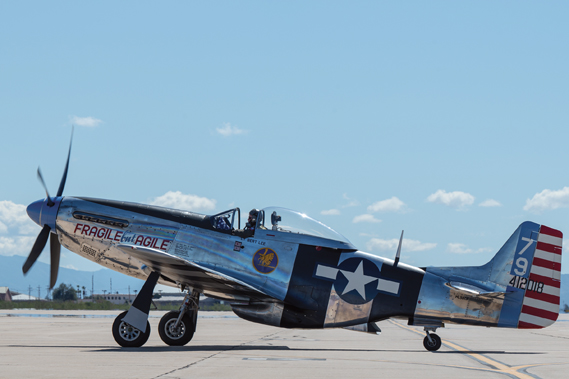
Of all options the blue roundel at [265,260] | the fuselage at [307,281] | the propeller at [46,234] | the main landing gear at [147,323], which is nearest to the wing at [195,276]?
the fuselage at [307,281]

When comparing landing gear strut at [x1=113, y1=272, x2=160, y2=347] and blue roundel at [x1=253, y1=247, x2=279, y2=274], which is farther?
blue roundel at [x1=253, y1=247, x2=279, y2=274]

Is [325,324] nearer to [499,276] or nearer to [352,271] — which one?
[352,271]

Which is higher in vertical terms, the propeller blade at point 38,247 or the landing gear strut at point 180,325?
the propeller blade at point 38,247

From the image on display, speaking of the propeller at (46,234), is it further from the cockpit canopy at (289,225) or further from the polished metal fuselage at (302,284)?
the cockpit canopy at (289,225)

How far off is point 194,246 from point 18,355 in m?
4.04

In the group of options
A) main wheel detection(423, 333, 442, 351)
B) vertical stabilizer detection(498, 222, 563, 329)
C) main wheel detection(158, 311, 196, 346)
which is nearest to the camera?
main wheel detection(423, 333, 442, 351)

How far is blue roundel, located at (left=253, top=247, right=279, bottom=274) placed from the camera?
13.0m

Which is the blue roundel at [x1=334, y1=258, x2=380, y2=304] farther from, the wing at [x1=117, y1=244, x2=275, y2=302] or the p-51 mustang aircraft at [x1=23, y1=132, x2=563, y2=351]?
the wing at [x1=117, y1=244, x2=275, y2=302]

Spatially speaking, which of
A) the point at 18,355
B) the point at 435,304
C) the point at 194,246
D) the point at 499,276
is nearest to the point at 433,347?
the point at 435,304

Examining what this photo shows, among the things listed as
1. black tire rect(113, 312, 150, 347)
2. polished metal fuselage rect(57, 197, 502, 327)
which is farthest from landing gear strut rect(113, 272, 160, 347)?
polished metal fuselage rect(57, 197, 502, 327)

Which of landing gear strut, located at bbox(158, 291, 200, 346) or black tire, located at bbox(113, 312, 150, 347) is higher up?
landing gear strut, located at bbox(158, 291, 200, 346)

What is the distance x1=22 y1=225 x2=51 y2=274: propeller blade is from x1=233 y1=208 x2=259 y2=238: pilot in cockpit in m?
4.53

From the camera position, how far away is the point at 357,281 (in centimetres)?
1292

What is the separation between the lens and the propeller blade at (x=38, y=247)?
1466 cm
